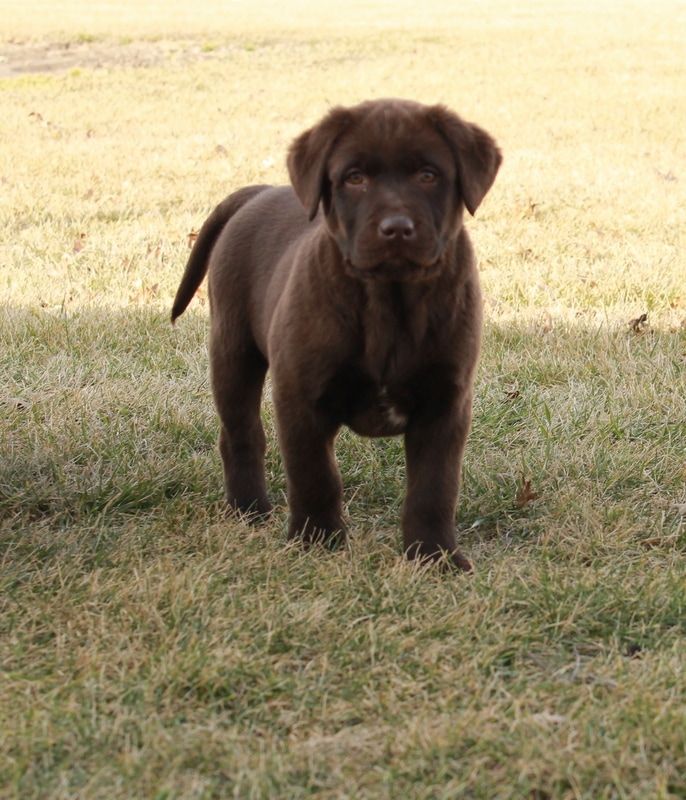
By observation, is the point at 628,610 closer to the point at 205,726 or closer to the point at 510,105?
the point at 205,726

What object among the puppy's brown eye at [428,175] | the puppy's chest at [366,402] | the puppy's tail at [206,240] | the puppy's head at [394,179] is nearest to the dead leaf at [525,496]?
the puppy's chest at [366,402]

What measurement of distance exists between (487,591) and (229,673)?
0.82m

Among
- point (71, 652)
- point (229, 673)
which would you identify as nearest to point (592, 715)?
point (229, 673)

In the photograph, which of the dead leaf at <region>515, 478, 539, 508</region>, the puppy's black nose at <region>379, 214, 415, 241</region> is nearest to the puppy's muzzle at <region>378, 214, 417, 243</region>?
the puppy's black nose at <region>379, 214, 415, 241</region>

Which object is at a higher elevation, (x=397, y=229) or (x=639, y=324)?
(x=397, y=229)

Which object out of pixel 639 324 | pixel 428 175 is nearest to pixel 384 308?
pixel 428 175

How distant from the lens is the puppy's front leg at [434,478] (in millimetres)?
3602

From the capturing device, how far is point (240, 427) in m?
4.16

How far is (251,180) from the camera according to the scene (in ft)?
32.1

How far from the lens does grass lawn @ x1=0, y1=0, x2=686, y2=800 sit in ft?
8.41

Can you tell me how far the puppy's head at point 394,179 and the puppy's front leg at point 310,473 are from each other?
1.59ft

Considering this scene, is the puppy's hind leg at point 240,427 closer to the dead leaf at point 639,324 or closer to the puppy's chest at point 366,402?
the puppy's chest at point 366,402

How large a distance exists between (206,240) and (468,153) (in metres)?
1.39

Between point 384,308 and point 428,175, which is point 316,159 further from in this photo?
point 384,308
